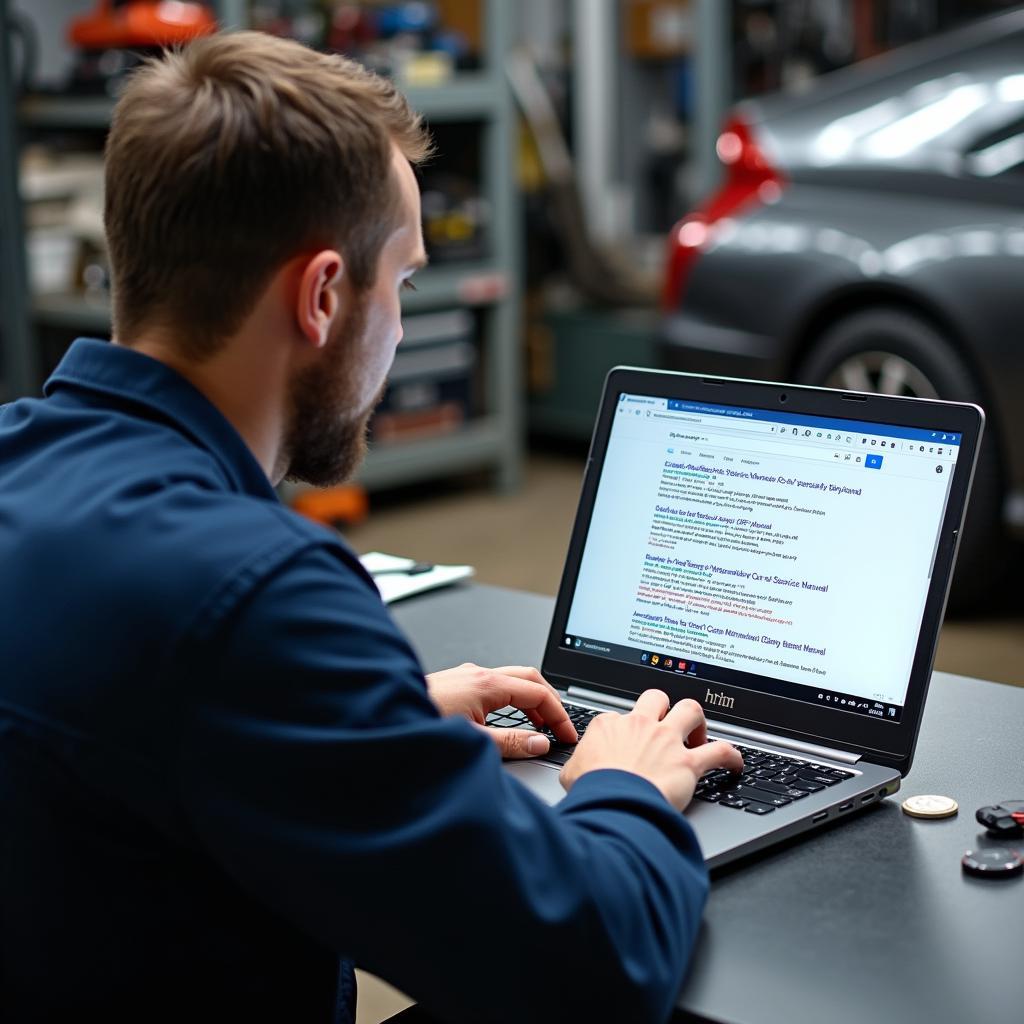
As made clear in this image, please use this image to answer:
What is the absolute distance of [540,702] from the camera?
1.23 metres

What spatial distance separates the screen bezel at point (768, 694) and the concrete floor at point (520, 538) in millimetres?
1735

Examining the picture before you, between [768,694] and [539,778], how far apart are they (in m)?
0.20

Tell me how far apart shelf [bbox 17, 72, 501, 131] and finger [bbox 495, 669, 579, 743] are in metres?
3.05

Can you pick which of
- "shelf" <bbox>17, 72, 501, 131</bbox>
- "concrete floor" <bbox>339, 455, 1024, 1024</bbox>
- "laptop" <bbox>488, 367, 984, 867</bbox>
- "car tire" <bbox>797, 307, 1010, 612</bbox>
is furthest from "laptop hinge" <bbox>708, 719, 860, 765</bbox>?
"shelf" <bbox>17, 72, 501, 131</bbox>

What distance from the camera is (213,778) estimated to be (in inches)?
32.2

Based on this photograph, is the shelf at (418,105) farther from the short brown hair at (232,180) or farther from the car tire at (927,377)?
the short brown hair at (232,180)

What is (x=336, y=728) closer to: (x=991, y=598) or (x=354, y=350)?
(x=354, y=350)

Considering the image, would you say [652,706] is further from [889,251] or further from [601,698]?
[889,251]

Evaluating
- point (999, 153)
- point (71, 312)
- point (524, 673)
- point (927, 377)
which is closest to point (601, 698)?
point (524, 673)

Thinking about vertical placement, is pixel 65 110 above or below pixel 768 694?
above

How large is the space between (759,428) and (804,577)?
0.43ft

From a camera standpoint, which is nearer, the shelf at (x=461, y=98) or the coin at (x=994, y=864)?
the coin at (x=994, y=864)

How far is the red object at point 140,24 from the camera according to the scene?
165 inches

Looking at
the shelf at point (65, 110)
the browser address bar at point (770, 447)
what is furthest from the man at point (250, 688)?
the shelf at point (65, 110)
